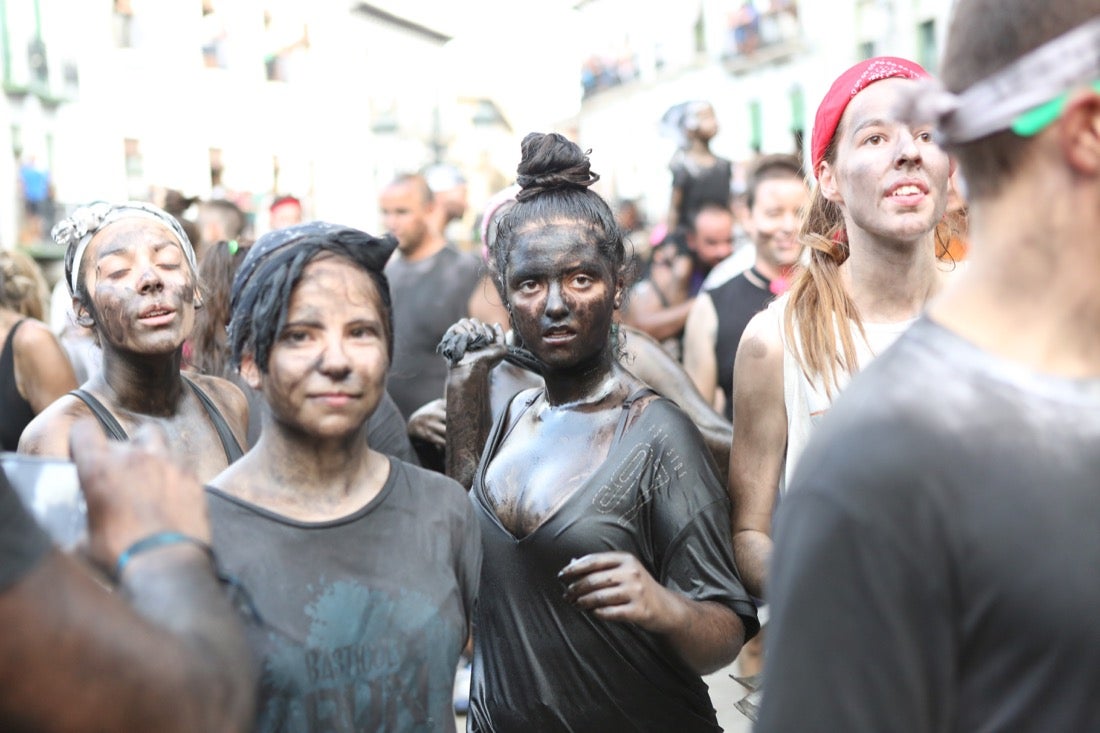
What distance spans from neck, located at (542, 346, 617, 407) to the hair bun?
0.43 meters

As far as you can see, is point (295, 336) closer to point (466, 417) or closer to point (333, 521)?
point (333, 521)

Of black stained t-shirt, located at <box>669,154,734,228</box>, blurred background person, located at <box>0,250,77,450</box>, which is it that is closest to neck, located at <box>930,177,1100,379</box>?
blurred background person, located at <box>0,250,77,450</box>

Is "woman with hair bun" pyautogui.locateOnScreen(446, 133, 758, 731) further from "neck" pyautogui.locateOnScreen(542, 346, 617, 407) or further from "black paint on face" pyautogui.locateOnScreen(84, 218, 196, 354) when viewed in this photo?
"black paint on face" pyautogui.locateOnScreen(84, 218, 196, 354)

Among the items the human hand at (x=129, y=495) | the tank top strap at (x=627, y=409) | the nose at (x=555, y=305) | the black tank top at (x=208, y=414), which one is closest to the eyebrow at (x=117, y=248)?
the black tank top at (x=208, y=414)

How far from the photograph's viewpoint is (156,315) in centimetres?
412

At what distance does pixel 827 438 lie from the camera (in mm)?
1771

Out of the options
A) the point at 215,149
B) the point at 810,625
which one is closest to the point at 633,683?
the point at 810,625

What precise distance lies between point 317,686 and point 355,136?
45.9 metres

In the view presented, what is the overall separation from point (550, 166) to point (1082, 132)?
1976 millimetres

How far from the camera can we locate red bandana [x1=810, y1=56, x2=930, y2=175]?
3.73 meters

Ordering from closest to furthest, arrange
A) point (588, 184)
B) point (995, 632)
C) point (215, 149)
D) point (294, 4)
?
1. point (995, 632)
2. point (588, 184)
3. point (215, 149)
4. point (294, 4)

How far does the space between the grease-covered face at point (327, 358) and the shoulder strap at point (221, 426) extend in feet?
4.14

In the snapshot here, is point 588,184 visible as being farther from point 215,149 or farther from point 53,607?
point 215,149

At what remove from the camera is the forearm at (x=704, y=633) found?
2.97 metres
